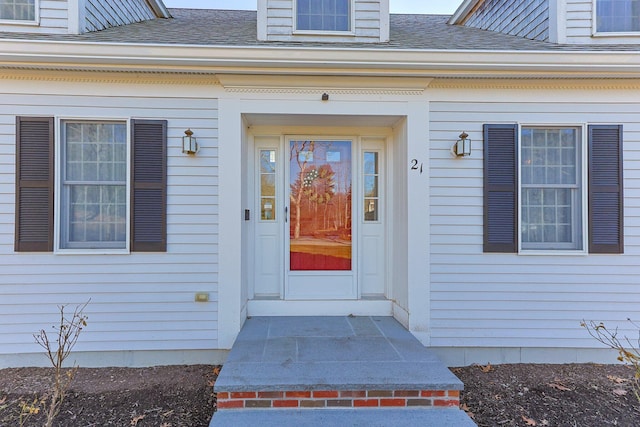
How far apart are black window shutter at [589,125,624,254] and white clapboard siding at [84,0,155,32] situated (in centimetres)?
566

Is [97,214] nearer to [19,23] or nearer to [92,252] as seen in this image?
[92,252]

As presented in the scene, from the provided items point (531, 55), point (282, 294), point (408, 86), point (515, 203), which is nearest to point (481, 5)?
point (531, 55)

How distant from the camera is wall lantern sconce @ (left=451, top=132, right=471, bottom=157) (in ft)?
11.8

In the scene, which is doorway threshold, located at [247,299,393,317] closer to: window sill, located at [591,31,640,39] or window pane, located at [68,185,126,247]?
window pane, located at [68,185,126,247]

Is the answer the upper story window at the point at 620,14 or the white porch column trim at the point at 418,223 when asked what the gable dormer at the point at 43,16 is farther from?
the upper story window at the point at 620,14

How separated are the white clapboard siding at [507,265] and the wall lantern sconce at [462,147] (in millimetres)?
69

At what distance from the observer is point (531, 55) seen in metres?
3.46

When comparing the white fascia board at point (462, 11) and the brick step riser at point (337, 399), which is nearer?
the brick step riser at point (337, 399)

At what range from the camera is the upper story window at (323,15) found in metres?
4.02

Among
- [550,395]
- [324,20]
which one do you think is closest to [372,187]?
[324,20]

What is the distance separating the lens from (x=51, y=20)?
3.77 m

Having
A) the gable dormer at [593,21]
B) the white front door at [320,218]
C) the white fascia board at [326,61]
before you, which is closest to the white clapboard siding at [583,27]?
the gable dormer at [593,21]

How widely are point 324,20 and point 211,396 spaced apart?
4.04m

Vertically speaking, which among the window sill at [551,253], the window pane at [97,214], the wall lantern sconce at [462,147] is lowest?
the window sill at [551,253]
